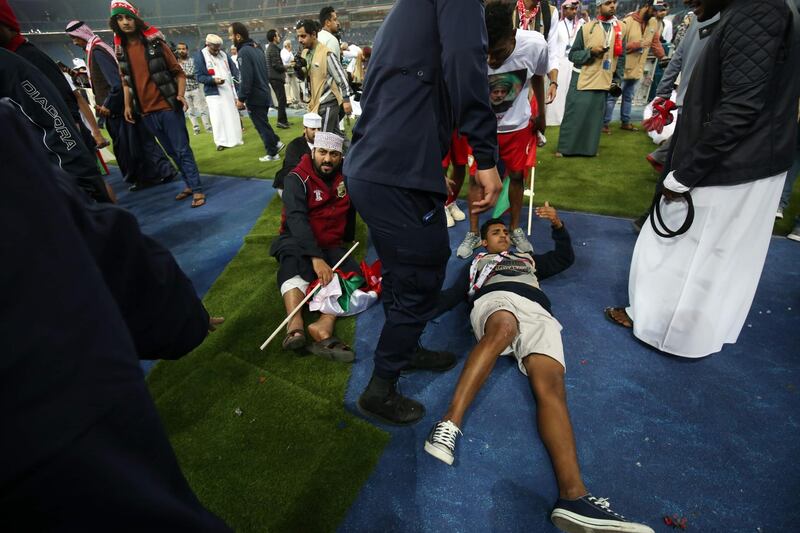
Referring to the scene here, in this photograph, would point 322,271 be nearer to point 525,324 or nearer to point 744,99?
point 525,324

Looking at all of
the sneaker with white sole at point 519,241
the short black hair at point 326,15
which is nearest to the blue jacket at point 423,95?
the sneaker with white sole at point 519,241

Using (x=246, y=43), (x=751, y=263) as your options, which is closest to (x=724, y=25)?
(x=751, y=263)

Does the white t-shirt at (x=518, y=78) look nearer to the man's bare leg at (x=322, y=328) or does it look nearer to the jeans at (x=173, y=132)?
the man's bare leg at (x=322, y=328)

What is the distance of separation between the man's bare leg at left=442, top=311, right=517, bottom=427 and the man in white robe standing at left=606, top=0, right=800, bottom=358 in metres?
0.89

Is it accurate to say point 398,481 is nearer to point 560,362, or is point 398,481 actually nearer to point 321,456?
point 321,456

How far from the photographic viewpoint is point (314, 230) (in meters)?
2.99

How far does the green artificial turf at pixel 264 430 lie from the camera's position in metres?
1.63

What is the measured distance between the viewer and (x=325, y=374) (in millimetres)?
2287

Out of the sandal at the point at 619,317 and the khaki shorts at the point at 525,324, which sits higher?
the khaki shorts at the point at 525,324

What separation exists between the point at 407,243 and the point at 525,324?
0.93 metres

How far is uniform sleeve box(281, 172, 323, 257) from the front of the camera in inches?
106

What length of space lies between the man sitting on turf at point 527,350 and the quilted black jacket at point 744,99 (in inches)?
33.3

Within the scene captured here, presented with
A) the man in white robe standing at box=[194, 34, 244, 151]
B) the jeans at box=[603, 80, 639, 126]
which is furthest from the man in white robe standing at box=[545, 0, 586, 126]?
the man in white robe standing at box=[194, 34, 244, 151]

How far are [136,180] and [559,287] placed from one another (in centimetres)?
626
